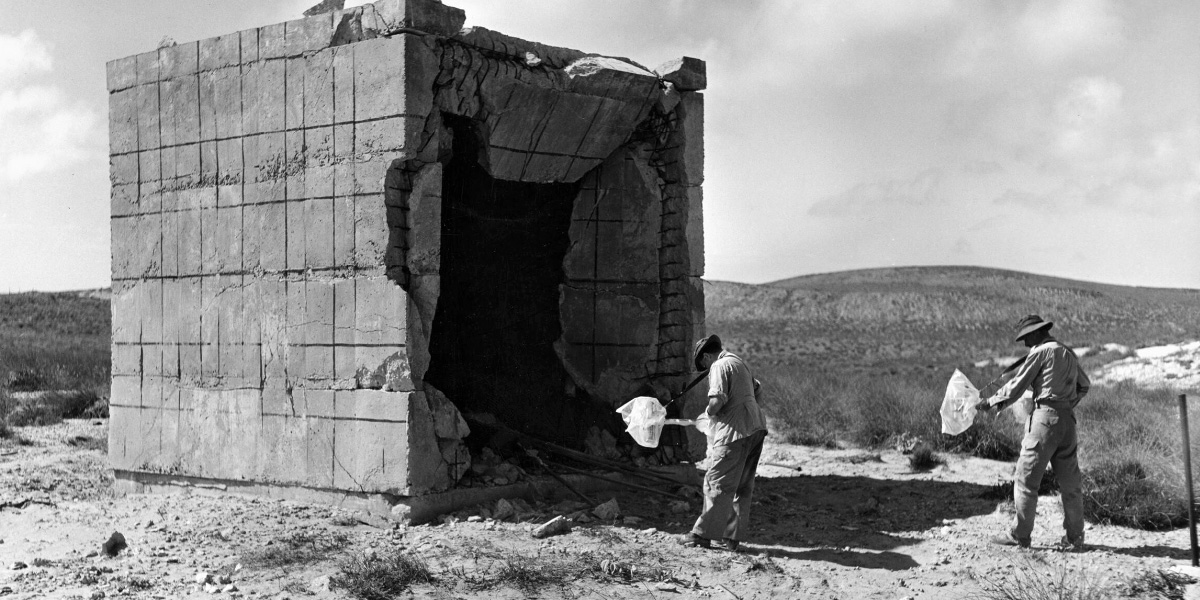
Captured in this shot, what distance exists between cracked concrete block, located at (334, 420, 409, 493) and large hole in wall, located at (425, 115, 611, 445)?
4.43 feet

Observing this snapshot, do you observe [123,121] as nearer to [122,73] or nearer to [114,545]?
[122,73]

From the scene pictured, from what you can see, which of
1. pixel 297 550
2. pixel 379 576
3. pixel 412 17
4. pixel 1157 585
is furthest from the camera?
pixel 412 17

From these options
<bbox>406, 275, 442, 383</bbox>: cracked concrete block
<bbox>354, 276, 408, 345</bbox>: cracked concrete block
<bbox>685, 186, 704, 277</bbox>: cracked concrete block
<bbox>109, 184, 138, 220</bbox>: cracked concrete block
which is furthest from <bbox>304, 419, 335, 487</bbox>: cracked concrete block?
<bbox>685, 186, 704, 277</bbox>: cracked concrete block

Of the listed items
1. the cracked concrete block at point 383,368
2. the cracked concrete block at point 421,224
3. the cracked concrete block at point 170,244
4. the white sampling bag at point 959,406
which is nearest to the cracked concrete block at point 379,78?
the cracked concrete block at point 421,224

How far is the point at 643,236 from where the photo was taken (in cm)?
991

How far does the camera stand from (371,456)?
794cm

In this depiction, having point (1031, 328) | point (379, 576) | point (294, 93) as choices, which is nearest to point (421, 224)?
point (294, 93)

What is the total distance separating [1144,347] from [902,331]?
2122 cm

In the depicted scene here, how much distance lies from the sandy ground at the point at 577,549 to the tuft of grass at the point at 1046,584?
0.04 m

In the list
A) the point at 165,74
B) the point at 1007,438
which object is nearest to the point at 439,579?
the point at 165,74

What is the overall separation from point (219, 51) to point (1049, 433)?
649cm

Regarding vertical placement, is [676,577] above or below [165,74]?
below

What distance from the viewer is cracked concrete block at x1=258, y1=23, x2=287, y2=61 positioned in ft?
27.4

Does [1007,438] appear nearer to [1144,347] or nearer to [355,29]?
[355,29]
